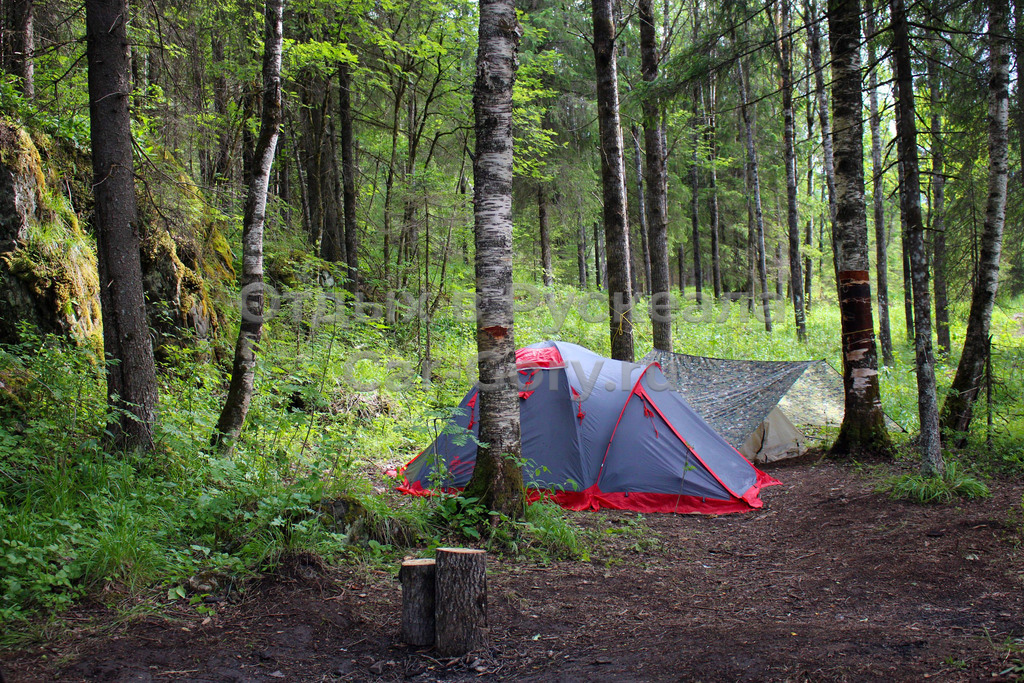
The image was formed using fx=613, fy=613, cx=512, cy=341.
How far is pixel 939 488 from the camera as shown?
5379mm

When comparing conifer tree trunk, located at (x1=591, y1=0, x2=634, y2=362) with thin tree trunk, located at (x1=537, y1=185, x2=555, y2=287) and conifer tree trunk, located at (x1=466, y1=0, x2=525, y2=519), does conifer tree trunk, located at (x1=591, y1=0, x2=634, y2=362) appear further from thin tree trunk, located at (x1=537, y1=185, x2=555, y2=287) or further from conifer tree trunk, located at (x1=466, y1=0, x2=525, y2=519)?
thin tree trunk, located at (x1=537, y1=185, x2=555, y2=287)

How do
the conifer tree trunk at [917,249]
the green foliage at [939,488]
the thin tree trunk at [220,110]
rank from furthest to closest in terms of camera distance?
the thin tree trunk at [220,110]
the conifer tree trunk at [917,249]
the green foliage at [939,488]

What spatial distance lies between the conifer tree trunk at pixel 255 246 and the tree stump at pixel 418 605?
3553 mm

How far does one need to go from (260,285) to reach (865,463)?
6966 millimetres

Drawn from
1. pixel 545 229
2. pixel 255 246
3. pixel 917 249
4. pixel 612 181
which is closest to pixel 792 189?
pixel 545 229

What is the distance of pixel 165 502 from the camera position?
4680 millimetres

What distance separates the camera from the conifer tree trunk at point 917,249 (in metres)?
5.55

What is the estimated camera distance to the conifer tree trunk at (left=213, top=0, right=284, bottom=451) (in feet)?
20.9

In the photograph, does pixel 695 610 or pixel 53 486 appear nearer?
pixel 695 610

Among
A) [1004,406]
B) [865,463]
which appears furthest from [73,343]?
[1004,406]

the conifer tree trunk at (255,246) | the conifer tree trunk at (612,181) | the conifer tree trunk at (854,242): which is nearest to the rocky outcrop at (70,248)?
the conifer tree trunk at (255,246)

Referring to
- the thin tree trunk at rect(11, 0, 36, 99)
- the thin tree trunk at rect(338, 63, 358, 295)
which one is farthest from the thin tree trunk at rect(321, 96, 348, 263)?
the thin tree trunk at rect(11, 0, 36, 99)

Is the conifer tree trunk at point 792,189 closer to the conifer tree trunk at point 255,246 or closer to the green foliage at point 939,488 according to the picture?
the green foliage at point 939,488

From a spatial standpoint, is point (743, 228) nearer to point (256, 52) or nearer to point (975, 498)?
point (256, 52)
